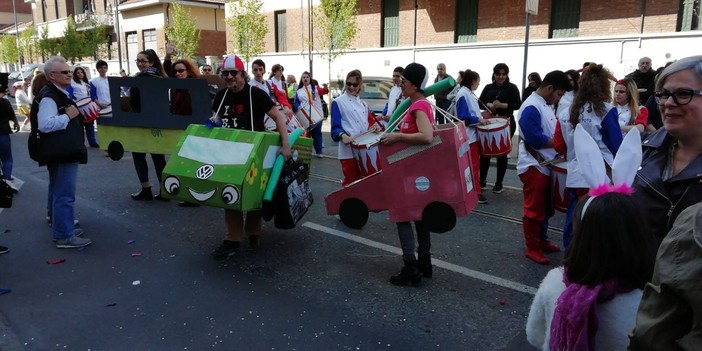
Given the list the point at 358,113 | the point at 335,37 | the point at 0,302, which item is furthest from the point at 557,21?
the point at 0,302

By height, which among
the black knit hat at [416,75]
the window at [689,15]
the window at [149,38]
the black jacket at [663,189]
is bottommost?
the black jacket at [663,189]

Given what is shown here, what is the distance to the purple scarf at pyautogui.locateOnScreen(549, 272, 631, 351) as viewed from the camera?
5.55 feet

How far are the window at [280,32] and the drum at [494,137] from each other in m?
22.4

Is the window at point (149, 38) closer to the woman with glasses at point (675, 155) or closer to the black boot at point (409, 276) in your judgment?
the black boot at point (409, 276)

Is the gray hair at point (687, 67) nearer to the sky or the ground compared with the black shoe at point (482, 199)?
nearer to the sky

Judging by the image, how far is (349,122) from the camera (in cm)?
620

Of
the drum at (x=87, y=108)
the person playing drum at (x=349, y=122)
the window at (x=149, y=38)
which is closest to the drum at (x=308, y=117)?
the person playing drum at (x=349, y=122)

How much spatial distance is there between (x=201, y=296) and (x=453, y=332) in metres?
1.99

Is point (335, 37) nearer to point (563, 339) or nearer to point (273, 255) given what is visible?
point (273, 255)

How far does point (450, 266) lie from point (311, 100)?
669cm

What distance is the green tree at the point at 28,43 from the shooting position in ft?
147

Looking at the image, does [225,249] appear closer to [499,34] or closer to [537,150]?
[537,150]

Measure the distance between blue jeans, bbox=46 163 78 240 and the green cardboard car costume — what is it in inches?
54.0

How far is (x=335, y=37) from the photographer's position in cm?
2189
